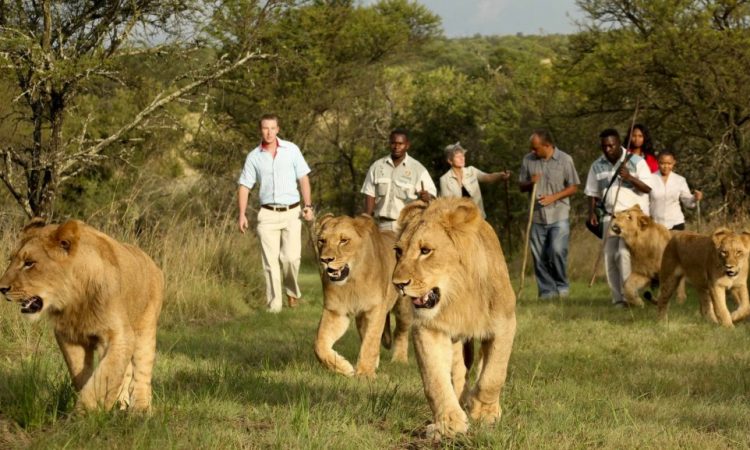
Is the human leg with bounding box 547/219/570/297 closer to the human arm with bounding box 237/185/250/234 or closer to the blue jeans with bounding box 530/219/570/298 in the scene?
the blue jeans with bounding box 530/219/570/298

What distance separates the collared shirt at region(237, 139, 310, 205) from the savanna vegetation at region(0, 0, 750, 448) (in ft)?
3.31

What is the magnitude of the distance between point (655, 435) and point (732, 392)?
1.75 meters

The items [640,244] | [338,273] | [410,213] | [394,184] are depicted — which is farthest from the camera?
[640,244]

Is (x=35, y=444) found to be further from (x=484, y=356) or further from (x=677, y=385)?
(x=677, y=385)

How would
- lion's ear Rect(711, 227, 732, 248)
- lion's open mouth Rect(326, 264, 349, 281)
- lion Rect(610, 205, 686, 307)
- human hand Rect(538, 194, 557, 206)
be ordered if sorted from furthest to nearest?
human hand Rect(538, 194, 557, 206), lion Rect(610, 205, 686, 307), lion's ear Rect(711, 227, 732, 248), lion's open mouth Rect(326, 264, 349, 281)

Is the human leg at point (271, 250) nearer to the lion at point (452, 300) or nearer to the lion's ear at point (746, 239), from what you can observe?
the lion's ear at point (746, 239)

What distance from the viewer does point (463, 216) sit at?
4902 millimetres

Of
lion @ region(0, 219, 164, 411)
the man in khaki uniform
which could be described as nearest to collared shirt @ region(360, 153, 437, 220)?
the man in khaki uniform

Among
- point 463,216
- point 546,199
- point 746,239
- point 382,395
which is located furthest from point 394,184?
point 463,216

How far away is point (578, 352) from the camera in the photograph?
8133 mm

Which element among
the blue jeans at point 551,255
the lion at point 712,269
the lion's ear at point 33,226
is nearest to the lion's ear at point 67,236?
the lion's ear at point 33,226

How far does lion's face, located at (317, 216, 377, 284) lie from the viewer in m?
7.21

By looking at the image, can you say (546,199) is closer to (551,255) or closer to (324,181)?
(551,255)

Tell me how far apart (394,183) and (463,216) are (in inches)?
202
